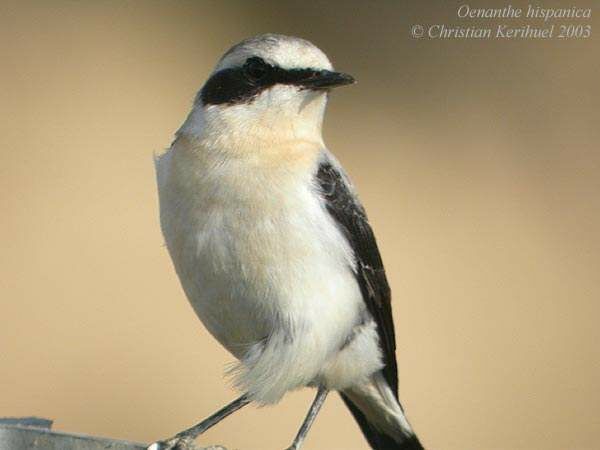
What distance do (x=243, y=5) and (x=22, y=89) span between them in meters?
0.78

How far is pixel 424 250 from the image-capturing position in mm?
4789

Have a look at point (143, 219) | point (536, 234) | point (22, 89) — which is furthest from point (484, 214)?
point (22, 89)

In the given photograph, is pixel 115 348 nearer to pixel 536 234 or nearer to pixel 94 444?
pixel 536 234

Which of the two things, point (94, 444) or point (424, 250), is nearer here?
point (94, 444)

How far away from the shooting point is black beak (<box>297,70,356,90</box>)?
3.28m

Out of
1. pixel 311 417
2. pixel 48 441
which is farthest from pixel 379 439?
pixel 48 441

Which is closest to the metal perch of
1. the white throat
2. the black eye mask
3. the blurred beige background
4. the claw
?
the claw

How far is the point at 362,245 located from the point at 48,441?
1089mm

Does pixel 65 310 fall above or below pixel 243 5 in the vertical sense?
below

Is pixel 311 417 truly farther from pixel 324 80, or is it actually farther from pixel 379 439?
pixel 324 80

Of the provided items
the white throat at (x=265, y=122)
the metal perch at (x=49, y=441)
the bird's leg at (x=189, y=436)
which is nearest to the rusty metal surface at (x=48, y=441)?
the metal perch at (x=49, y=441)

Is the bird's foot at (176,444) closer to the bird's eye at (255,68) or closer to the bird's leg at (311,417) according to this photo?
the bird's leg at (311,417)

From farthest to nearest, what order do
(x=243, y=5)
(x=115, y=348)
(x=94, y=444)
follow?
(x=243, y=5) → (x=115, y=348) → (x=94, y=444)

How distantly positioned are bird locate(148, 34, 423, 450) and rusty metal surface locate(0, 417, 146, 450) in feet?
2.10
